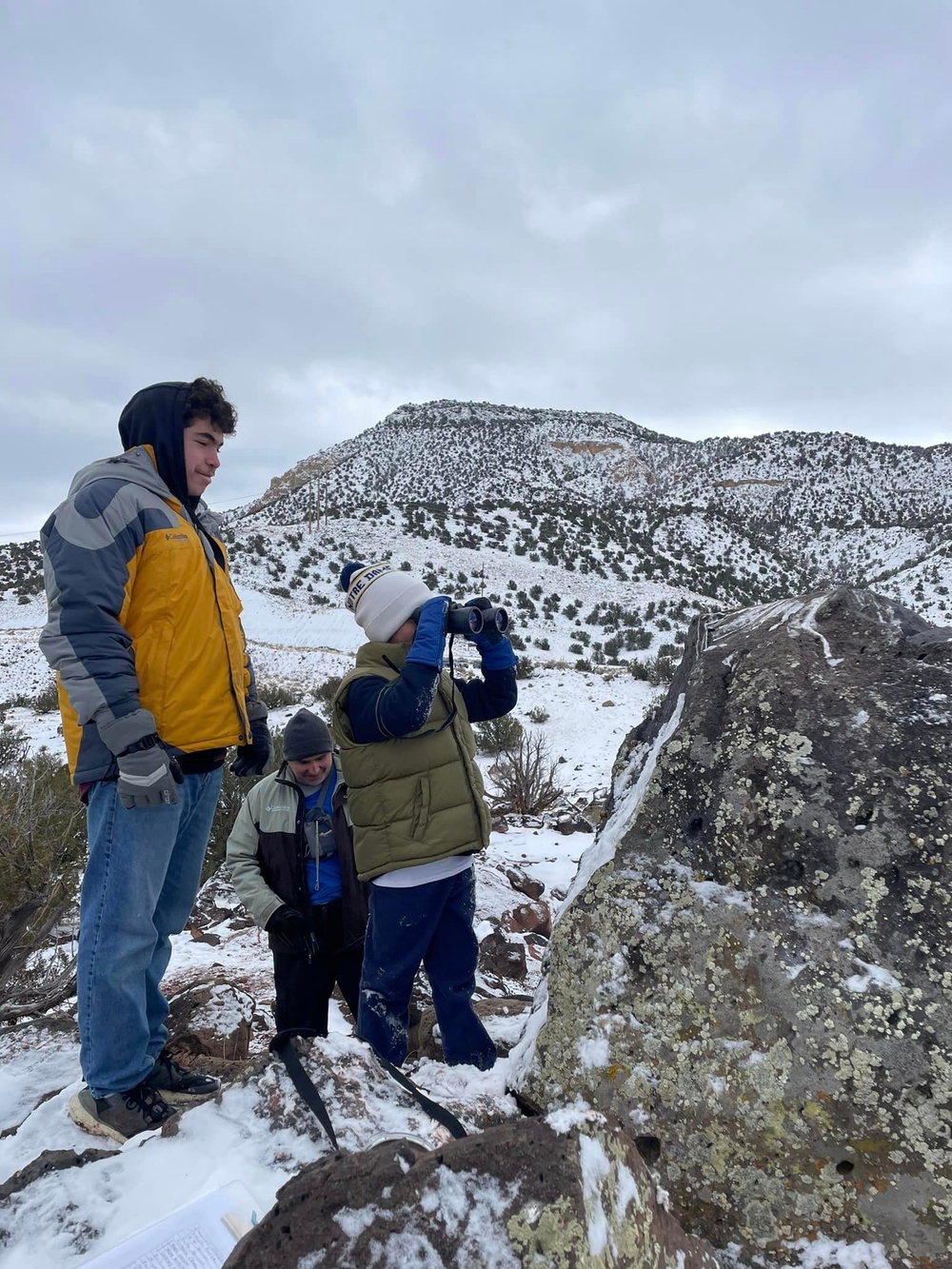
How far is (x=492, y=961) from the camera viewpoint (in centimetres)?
375

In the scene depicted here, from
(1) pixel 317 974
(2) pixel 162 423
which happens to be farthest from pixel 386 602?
(1) pixel 317 974

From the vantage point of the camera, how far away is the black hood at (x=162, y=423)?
2117 millimetres

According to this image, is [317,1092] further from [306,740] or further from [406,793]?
[306,740]

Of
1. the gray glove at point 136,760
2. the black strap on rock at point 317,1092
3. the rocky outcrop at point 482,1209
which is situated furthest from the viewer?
the gray glove at point 136,760

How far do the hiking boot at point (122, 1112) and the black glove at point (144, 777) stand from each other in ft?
2.67

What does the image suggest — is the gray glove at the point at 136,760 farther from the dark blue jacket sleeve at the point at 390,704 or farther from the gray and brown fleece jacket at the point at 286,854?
the gray and brown fleece jacket at the point at 286,854

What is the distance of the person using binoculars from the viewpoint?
7.10 feet

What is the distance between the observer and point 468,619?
7.73ft

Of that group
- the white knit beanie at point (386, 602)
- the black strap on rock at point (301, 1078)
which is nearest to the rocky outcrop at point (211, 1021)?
the black strap on rock at point (301, 1078)

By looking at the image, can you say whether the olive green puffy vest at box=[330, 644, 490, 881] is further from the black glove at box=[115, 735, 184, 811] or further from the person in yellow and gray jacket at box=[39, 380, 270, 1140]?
the black glove at box=[115, 735, 184, 811]

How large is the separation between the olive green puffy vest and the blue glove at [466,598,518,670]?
1.07ft

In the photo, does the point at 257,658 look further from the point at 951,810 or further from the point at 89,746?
the point at 951,810

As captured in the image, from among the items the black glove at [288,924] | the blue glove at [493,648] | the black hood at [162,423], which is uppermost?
the black hood at [162,423]

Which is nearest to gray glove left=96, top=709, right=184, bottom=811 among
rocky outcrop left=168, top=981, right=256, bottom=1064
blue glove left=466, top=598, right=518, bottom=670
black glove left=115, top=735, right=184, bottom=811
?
black glove left=115, top=735, right=184, bottom=811
